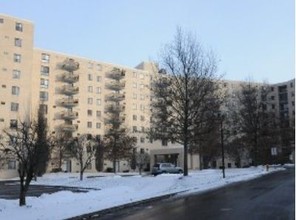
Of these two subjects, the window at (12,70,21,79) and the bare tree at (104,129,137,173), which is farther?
the window at (12,70,21,79)

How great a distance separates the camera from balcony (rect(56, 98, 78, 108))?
306ft

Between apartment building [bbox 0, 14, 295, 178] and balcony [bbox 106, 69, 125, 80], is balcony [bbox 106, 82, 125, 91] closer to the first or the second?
apartment building [bbox 0, 14, 295, 178]

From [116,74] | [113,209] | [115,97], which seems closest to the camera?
[113,209]

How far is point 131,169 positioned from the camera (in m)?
96.3

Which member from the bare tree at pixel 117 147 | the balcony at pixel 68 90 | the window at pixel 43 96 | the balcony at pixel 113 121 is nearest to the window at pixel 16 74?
the window at pixel 43 96

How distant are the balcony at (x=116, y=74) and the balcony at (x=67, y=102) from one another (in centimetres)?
1169

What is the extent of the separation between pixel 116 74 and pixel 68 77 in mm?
13545

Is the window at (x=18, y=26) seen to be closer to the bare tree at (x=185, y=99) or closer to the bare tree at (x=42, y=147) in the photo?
the bare tree at (x=42, y=147)

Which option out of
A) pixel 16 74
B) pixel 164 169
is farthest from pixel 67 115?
pixel 164 169

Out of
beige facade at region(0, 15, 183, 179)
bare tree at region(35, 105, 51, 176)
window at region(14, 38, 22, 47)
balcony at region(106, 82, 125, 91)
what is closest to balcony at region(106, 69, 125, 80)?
beige facade at region(0, 15, 183, 179)

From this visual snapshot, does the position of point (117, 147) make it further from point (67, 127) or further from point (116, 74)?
point (116, 74)

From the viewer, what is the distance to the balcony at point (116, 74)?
340 feet

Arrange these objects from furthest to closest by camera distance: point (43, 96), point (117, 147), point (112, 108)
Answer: point (112, 108), point (43, 96), point (117, 147)

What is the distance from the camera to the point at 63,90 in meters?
93.9
